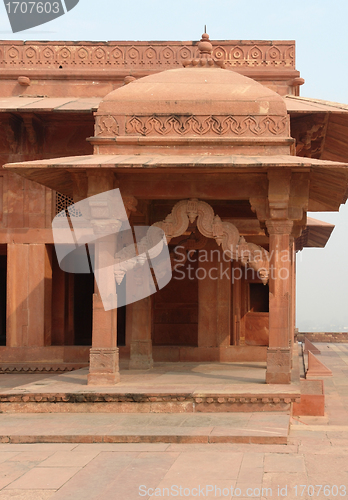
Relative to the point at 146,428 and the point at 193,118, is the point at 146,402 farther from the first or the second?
the point at 193,118

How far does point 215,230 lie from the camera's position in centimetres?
928

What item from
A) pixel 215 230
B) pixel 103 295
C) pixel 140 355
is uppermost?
pixel 215 230

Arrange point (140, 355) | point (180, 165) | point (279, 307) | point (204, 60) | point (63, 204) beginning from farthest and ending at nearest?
point (63, 204) < point (140, 355) < point (204, 60) < point (279, 307) < point (180, 165)

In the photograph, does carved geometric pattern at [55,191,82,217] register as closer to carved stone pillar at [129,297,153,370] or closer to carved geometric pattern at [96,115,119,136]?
carved stone pillar at [129,297,153,370]

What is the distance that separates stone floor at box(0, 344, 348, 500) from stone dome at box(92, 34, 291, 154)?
4.25 meters

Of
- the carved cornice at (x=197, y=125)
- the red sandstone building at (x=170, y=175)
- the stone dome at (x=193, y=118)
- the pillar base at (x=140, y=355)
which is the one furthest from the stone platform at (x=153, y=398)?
the carved cornice at (x=197, y=125)

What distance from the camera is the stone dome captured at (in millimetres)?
9352

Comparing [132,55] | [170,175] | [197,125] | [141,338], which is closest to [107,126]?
[170,175]

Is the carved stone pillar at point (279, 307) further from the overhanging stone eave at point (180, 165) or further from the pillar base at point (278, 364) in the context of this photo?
the overhanging stone eave at point (180, 165)

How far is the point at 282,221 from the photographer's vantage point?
9109mm

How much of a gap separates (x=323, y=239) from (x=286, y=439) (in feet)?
49.4

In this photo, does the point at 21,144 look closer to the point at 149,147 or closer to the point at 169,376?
the point at 149,147

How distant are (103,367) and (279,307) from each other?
2509 mm

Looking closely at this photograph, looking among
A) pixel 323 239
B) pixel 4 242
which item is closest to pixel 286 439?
pixel 4 242
